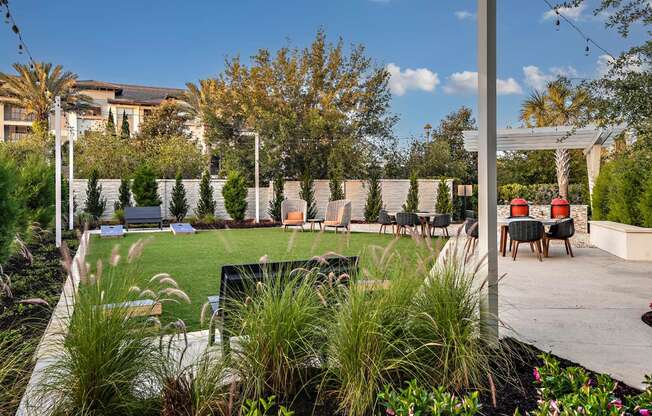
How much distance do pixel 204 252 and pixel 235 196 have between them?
7344 millimetres

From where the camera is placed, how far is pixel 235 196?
16109 mm

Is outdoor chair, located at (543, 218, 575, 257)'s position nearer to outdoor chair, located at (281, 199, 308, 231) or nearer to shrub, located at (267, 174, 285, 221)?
outdoor chair, located at (281, 199, 308, 231)

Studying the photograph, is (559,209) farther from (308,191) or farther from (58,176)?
(58,176)

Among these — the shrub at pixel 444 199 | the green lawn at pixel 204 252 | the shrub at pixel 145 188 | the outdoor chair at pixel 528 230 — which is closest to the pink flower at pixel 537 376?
the green lawn at pixel 204 252

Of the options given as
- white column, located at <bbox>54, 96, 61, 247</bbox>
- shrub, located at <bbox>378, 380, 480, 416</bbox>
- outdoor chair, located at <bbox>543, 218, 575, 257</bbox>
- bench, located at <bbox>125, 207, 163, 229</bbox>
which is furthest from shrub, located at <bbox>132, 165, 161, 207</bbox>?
shrub, located at <bbox>378, 380, 480, 416</bbox>

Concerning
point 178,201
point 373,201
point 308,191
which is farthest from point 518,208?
point 178,201

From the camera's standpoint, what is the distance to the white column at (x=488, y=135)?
290 centimetres

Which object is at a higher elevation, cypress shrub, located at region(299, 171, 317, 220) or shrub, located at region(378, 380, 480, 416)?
cypress shrub, located at region(299, 171, 317, 220)

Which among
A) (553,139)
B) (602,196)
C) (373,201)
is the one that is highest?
(553,139)

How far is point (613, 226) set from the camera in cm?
846

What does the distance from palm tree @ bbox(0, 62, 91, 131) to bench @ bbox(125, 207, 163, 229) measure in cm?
1165

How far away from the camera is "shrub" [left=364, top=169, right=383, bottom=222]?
1672 centimetres

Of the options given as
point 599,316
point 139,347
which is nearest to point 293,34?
point 599,316

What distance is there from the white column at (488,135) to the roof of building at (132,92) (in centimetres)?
2743
